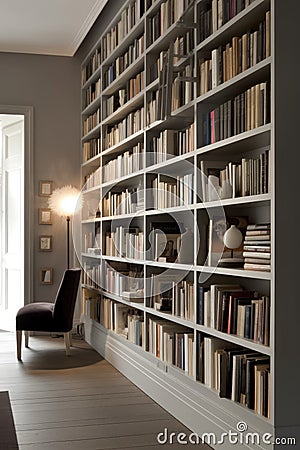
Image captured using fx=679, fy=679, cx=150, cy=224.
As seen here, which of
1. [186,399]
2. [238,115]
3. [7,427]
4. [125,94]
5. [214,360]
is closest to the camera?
[238,115]

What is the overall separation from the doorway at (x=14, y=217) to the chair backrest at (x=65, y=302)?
1.56 metres

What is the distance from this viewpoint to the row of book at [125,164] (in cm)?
578

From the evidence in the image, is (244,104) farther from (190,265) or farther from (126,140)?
(126,140)

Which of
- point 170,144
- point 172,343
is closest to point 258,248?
point 172,343

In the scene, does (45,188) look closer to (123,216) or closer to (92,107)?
(92,107)

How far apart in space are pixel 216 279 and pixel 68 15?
401cm

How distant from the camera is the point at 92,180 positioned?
25.6 ft

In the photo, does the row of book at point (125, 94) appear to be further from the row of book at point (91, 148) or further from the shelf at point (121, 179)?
the shelf at point (121, 179)

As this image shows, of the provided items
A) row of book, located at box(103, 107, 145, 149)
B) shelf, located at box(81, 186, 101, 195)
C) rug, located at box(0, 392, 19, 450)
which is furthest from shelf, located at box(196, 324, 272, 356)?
shelf, located at box(81, 186, 101, 195)

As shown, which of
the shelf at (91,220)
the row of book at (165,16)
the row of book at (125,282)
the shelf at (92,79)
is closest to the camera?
the row of book at (165,16)

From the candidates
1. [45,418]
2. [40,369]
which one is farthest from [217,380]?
[40,369]

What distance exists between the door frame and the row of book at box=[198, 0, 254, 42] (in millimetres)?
4373

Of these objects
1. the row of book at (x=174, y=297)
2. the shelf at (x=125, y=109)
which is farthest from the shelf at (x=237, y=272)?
the shelf at (x=125, y=109)

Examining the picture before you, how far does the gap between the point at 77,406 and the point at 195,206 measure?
68.5 inches
